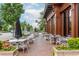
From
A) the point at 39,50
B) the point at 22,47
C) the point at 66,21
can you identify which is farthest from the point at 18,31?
the point at 66,21

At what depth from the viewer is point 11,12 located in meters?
8.30

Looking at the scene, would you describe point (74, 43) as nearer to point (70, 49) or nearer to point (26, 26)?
point (70, 49)

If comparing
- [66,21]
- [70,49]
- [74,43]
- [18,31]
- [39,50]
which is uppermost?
[66,21]

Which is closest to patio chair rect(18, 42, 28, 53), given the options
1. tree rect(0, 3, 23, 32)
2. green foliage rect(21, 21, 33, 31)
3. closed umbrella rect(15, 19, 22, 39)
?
closed umbrella rect(15, 19, 22, 39)

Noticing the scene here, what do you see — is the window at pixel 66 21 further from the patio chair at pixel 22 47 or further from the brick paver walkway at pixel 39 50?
the patio chair at pixel 22 47

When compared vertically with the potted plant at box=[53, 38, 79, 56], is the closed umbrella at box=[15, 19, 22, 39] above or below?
above

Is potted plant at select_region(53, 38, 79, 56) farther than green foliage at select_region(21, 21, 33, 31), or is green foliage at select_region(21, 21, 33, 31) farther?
green foliage at select_region(21, 21, 33, 31)

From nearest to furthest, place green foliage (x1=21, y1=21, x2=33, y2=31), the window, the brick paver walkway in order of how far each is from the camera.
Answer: the brick paver walkway
green foliage (x1=21, y1=21, x2=33, y2=31)
the window

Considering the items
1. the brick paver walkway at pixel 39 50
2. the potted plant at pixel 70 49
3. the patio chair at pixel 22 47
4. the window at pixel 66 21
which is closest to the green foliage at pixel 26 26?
the patio chair at pixel 22 47

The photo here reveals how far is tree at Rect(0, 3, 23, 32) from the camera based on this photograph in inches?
322

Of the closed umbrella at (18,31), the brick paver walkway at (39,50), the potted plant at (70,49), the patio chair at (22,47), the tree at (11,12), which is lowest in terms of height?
the brick paver walkway at (39,50)

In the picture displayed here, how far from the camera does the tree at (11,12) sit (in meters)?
8.19

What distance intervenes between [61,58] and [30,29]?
2.55m

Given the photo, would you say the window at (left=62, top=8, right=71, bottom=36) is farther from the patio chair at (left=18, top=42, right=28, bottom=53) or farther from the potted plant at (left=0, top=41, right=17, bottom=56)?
the potted plant at (left=0, top=41, right=17, bottom=56)
